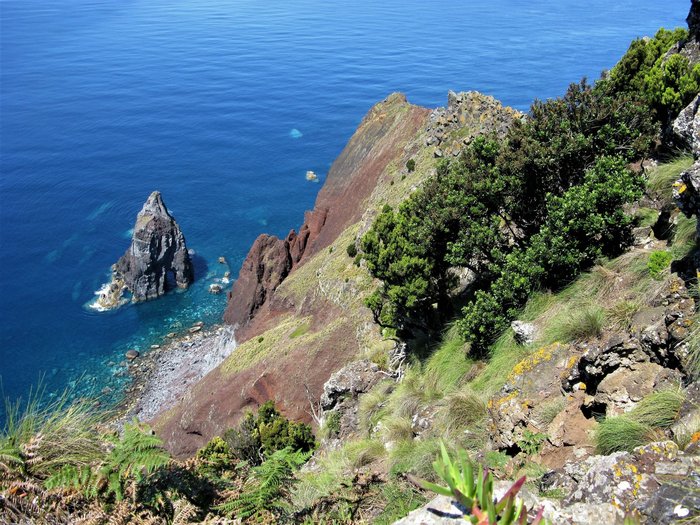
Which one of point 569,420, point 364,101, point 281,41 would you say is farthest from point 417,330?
point 281,41

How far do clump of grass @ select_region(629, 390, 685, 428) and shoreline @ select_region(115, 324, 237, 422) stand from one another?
52817mm

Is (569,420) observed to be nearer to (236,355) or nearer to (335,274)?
(335,274)

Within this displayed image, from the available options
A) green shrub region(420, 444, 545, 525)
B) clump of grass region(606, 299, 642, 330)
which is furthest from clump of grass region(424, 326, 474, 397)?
green shrub region(420, 444, 545, 525)

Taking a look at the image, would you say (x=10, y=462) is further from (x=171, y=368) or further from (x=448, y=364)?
(x=171, y=368)

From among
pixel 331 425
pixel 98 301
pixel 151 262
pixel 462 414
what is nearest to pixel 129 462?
pixel 462 414

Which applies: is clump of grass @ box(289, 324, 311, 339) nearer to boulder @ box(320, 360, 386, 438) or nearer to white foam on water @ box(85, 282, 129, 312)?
boulder @ box(320, 360, 386, 438)

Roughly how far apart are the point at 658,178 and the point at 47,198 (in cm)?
10714

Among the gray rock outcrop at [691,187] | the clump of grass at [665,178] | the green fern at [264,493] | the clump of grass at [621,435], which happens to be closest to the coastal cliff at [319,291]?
the clump of grass at [665,178]

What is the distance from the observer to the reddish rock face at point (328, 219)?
6519 centimetres

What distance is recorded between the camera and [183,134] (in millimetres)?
127250

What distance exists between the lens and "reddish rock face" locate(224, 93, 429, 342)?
6519 cm

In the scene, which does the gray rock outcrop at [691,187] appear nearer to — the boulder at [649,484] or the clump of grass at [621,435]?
the clump of grass at [621,435]

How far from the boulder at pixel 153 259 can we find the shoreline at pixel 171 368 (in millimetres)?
11595

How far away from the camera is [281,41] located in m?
192
